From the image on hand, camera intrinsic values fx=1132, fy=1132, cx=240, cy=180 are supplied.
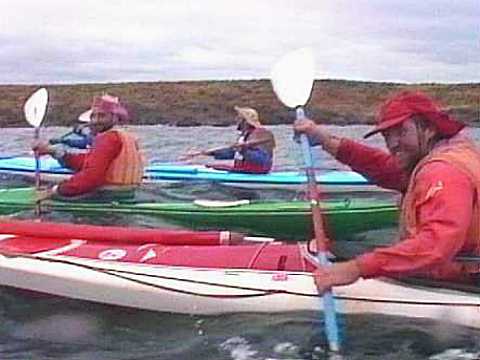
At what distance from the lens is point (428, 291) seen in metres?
4.84

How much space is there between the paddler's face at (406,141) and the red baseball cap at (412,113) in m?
0.03

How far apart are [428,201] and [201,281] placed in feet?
4.27

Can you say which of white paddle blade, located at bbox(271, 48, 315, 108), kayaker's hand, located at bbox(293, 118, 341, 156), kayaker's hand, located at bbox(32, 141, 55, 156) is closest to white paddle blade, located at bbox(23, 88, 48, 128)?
kayaker's hand, located at bbox(32, 141, 55, 156)

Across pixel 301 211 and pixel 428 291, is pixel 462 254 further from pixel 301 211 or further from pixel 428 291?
pixel 301 211

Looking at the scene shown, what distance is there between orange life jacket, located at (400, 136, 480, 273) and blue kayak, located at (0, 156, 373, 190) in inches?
209

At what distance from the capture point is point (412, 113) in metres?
4.51

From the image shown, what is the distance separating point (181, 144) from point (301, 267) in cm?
1684

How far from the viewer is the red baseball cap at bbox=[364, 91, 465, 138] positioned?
4504 millimetres

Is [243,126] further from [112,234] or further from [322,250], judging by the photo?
[322,250]

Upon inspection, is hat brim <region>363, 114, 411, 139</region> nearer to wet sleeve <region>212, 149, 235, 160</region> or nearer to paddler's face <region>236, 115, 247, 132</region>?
paddler's face <region>236, 115, 247, 132</region>

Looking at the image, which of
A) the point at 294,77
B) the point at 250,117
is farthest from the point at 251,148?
the point at 294,77

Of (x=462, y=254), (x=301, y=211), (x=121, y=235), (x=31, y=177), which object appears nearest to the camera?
(x=462, y=254)

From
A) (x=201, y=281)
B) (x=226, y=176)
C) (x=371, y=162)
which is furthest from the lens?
(x=226, y=176)

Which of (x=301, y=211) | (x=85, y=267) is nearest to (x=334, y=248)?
(x=85, y=267)
